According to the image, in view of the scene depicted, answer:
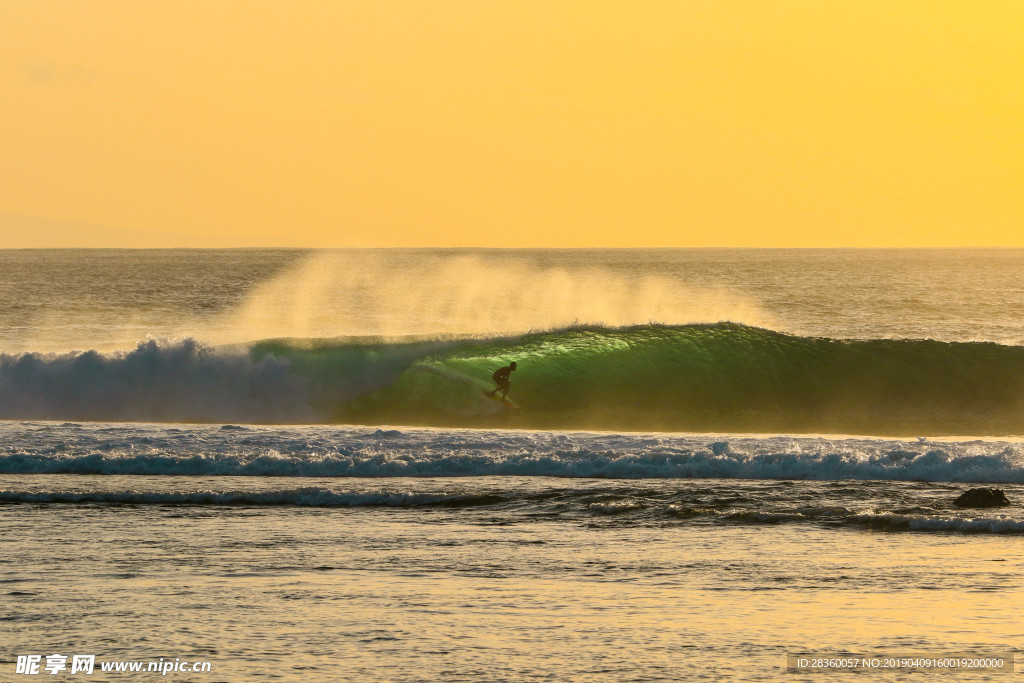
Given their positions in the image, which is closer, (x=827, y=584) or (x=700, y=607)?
(x=700, y=607)

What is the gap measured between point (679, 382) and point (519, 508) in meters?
13.0

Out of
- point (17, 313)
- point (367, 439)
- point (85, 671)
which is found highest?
point (17, 313)

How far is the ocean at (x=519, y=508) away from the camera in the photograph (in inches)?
330

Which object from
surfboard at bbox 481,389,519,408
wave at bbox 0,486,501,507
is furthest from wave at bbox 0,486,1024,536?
surfboard at bbox 481,389,519,408

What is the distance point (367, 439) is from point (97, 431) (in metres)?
4.42

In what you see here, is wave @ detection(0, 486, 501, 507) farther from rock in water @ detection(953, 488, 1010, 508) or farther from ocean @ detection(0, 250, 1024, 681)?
rock in water @ detection(953, 488, 1010, 508)

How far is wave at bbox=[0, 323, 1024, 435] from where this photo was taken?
78.3ft

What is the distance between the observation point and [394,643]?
8367 millimetres

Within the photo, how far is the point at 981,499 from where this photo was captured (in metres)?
13.6

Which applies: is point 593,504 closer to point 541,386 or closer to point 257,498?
point 257,498

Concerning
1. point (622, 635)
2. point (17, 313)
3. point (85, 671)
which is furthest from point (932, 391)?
point (17, 313)

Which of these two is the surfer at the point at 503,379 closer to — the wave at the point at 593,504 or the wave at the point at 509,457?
the wave at the point at 509,457

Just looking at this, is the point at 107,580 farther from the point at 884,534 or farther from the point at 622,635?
the point at 884,534

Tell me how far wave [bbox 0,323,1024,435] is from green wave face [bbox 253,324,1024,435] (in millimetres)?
45
